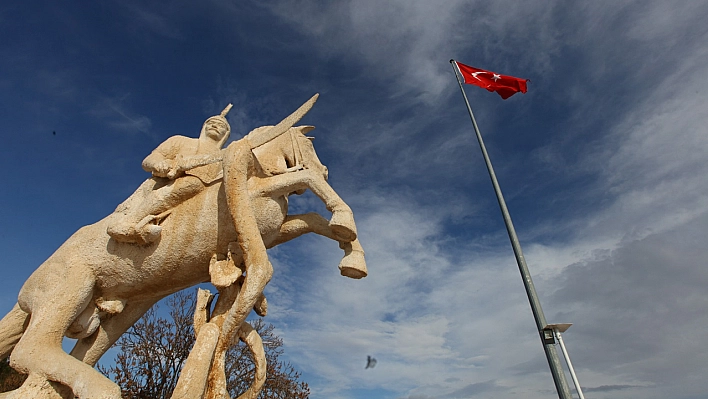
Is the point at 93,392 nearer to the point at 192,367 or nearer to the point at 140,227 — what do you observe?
the point at 192,367

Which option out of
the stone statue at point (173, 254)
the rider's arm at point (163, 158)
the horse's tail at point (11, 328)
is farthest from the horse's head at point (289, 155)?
the horse's tail at point (11, 328)

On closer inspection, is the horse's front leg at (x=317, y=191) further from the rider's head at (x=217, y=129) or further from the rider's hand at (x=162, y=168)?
the rider's head at (x=217, y=129)

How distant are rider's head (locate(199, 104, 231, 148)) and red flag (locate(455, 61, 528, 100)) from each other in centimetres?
686

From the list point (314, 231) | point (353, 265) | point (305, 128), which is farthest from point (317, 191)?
point (305, 128)

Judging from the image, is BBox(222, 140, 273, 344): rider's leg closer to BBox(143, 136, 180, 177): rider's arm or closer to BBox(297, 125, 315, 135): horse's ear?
BBox(143, 136, 180, 177): rider's arm

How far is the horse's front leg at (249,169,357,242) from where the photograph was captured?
16.3 ft

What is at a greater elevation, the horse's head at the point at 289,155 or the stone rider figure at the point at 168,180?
the horse's head at the point at 289,155

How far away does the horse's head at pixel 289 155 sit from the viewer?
5469mm

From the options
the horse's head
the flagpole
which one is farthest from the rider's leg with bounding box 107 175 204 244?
the flagpole

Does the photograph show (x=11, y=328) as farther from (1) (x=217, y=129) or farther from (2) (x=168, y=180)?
(1) (x=217, y=129)

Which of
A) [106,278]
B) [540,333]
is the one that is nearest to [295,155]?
[106,278]

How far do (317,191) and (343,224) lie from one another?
0.58 meters

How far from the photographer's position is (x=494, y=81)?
11.2m

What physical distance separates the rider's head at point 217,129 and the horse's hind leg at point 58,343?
7.49 feet
